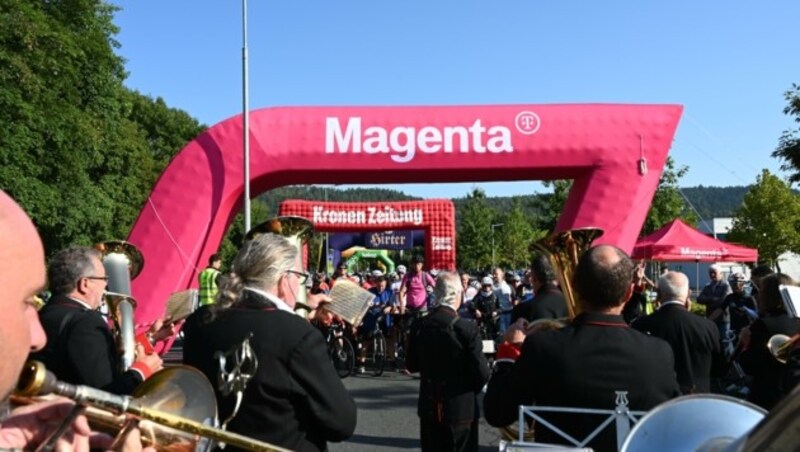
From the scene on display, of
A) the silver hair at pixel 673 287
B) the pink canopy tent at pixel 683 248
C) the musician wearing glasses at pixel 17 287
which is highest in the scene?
the pink canopy tent at pixel 683 248

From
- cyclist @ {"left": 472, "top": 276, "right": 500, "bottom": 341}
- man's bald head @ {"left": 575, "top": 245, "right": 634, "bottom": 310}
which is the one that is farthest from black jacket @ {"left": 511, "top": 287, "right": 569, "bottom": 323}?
cyclist @ {"left": 472, "top": 276, "right": 500, "bottom": 341}

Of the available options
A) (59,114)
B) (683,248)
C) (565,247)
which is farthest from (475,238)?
(565,247)

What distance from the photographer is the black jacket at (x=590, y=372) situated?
9.14 feet

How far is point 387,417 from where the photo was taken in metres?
8.61

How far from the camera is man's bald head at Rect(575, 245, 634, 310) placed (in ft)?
9.67

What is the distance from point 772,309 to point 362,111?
23.0 feet

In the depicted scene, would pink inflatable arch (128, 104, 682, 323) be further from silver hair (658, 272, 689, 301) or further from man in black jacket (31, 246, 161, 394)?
man in black jacket (31, 246, 161, 394)

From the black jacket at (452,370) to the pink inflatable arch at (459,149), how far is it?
227 inches

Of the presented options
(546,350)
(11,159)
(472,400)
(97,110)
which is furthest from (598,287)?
(97,110)

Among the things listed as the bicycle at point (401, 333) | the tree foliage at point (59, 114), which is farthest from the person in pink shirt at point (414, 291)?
the tree foliage at point (59, 114)

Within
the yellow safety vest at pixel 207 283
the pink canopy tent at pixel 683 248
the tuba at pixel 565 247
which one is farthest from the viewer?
the pink canopy tent at pixel 683 248

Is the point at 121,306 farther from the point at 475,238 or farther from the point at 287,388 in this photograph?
the point at 475,238

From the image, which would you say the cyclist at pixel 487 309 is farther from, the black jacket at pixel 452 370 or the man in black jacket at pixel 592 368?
the man in black jacket at pixel 592 368

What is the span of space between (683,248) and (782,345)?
40.0 ft
